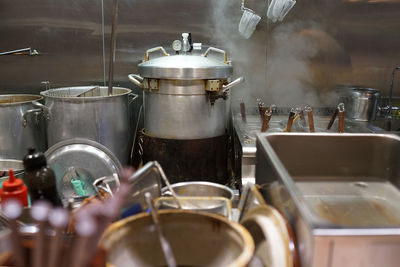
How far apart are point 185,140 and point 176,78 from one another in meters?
0.36

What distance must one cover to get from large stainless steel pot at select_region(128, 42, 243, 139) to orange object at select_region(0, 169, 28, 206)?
103 cm

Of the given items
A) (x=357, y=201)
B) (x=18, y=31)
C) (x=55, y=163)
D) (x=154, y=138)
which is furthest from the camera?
(x=18, y=31)

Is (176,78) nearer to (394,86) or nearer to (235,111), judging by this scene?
(235,111)

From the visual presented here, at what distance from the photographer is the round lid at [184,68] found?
181cm

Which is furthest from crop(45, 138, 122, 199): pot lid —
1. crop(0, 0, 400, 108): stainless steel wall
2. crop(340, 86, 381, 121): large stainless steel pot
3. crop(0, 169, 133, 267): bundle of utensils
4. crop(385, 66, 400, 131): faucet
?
crop(385, 66, 400, 131): faucet

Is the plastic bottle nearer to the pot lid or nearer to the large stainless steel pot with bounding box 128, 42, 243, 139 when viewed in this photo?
the pot lid

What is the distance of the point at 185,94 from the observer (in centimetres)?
188

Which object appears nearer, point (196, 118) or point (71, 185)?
point (71, 185)

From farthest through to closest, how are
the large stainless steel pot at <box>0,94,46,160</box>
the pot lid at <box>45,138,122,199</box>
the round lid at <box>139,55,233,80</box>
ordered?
the large stainless steel pot at <box>0,94,46,160</box>
the round lid at <box>139,55,233,80</box>
the pot lid at <box>45,138,122,199</box>

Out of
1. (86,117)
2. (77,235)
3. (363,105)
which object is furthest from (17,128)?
(363,105)

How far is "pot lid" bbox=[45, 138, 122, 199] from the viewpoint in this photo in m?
1.49

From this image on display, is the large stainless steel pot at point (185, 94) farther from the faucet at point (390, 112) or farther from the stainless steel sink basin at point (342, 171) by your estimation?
the faucet at point (390, 112)

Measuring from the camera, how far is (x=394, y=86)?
Answer: 2740 mm

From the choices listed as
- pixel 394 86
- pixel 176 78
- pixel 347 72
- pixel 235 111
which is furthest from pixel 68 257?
pixel 394 86
